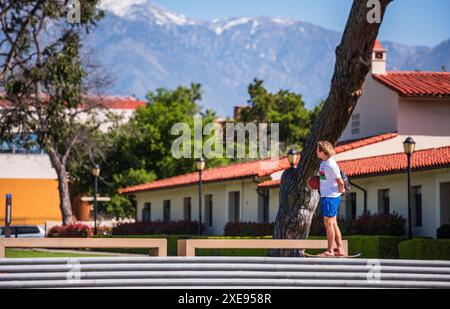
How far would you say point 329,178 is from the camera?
15.4m

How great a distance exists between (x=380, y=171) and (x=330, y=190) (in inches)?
600

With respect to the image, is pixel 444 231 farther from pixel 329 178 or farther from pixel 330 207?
pixel 329 178

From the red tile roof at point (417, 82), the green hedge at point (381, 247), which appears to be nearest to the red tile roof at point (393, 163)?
the green hedge at point (381, 247)

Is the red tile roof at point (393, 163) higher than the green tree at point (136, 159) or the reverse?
the reverse

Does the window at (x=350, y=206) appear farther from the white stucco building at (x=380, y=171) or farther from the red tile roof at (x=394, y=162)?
the red tile roof at (x=394, y=162)

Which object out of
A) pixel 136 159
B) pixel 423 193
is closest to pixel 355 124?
pixel 423 193

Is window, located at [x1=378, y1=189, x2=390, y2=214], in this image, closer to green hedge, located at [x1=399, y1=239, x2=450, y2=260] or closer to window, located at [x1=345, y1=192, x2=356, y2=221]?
window, located at [x1=345, y1=192, x2=356, y2=221]

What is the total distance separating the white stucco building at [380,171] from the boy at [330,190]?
12119 millimetres

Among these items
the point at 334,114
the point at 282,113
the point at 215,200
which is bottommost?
the point at 215,200

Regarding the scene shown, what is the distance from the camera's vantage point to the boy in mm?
15344

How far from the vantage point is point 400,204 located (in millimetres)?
30719

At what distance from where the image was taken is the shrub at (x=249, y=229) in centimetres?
3551
